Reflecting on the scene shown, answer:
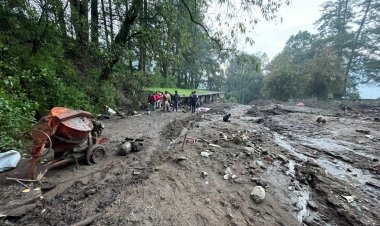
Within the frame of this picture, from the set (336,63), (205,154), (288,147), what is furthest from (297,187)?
(336,63)

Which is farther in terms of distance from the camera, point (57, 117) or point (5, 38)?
point (5, 38)

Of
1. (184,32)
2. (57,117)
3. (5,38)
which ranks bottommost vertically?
(57,117)

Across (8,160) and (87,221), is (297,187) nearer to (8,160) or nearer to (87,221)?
(87,221)

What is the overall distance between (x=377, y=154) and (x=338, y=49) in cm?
3810

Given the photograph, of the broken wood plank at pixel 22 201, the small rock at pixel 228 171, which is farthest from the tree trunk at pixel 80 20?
the small rock at pixel 228 171

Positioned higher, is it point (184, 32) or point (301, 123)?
point (184, 32)

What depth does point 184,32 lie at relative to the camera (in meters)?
12.0

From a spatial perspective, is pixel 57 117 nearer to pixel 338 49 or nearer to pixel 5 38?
pixel 5 38

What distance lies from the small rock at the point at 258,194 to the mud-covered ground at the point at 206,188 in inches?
3.4

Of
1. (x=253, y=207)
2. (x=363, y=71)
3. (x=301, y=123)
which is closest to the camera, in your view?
(x=253, y=207)

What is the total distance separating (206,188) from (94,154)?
3.03 metres

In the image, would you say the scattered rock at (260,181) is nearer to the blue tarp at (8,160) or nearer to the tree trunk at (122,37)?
the blue tarp at (8,160)

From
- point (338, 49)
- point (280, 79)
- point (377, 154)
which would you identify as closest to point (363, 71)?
point (338, 49)

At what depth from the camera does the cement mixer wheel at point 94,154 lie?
573 cm
